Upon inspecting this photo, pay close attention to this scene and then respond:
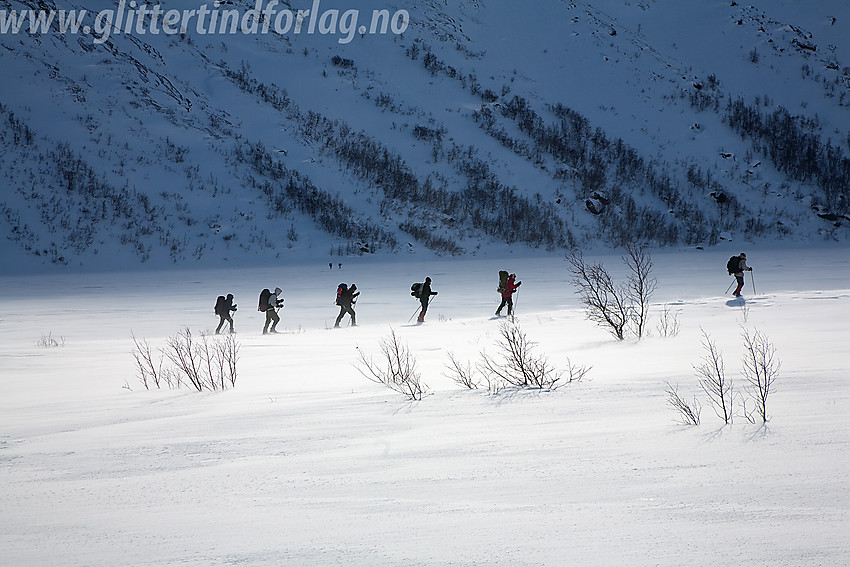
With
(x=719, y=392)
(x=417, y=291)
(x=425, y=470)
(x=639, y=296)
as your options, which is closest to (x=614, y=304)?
(x=639, y=296)

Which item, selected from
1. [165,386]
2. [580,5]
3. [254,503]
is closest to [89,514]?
[254,503]

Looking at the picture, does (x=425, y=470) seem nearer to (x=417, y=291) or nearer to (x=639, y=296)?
(x=639, y=296)

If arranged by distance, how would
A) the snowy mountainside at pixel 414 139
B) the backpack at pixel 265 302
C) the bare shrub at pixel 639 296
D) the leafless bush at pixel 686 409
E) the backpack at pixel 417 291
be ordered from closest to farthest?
the leafless bush at pixel 686 409 → the bare shrub at pixel 639 296 → the backpack at pixel 265 302 → the backpack at pixel 417 291 → the snowy mountainside at pixel 414 139

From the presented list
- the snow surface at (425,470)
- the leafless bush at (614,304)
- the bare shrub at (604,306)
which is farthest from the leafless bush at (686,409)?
the bare shrub at (604,306)

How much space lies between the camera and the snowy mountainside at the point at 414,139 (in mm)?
49500

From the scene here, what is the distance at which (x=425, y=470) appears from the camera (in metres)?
4.28

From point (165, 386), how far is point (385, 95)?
6508cm

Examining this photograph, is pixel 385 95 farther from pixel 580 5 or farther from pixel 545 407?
pixel 545 407

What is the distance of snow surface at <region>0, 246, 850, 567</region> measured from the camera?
10.3 feet

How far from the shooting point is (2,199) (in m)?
45.9

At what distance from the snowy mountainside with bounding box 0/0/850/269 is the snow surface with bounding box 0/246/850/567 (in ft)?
138

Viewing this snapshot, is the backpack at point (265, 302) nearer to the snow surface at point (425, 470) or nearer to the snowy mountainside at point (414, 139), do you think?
the snow surface at point (425, 470)

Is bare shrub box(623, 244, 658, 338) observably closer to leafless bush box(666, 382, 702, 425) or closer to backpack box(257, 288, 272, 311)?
leafless bush box(666, 382, 702, 425)

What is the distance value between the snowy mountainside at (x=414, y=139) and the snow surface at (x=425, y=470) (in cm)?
4221
